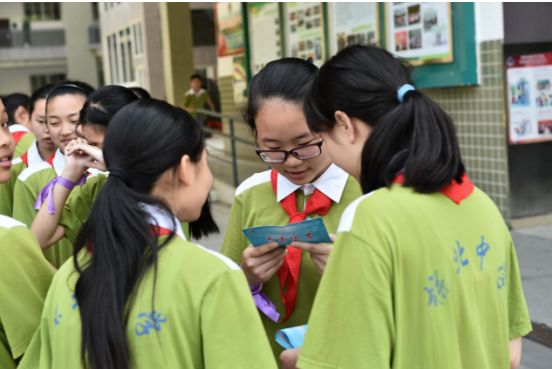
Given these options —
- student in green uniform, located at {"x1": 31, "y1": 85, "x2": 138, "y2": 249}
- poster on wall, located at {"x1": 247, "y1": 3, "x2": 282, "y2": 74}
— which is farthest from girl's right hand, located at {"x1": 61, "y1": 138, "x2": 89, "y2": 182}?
poster on wall, located at {"x1": 247, "y1": 3, "x2": 282, "y2": 74}

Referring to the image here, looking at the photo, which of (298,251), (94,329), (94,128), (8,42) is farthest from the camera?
(8,42)

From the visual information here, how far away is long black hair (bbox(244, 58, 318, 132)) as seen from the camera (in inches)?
95.5

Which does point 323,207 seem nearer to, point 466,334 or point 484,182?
point 466,334

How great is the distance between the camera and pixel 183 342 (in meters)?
1.69

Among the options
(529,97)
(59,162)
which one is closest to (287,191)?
(59,162)

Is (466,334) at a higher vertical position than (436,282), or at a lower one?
lower

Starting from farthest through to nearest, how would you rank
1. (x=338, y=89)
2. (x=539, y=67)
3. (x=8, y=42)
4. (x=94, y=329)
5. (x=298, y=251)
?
(x=8, y=42) < (x=539, y=67) < (x=298, y=251) < (x=338, y=89) < (x=94, y=329)

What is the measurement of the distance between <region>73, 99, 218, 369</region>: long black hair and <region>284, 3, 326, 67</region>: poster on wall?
6860mm

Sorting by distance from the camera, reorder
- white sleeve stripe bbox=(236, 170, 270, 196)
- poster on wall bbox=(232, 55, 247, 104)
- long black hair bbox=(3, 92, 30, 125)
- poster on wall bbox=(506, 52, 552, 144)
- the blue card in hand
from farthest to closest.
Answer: poster on wall bbox=(232, 55, 247, 104)
long black hair bbox=(3, 92, 30, 125)
poster on wall bbox=(506, 52, 552, 144)
white sleeve stripe bbox=(236, 170, 270, 196)
the blue card in hand

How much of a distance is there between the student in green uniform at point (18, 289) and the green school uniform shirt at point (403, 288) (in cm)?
82

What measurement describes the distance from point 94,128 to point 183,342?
144 cm

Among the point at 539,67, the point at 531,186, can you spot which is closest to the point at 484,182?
the point at 531,186

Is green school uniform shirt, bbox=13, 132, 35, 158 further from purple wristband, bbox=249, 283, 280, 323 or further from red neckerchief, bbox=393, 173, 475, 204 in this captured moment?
red neckerchief, bbox=393, 173, 475, 204

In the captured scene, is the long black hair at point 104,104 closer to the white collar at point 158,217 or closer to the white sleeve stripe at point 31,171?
the white sleeve stripe at point 31,171
